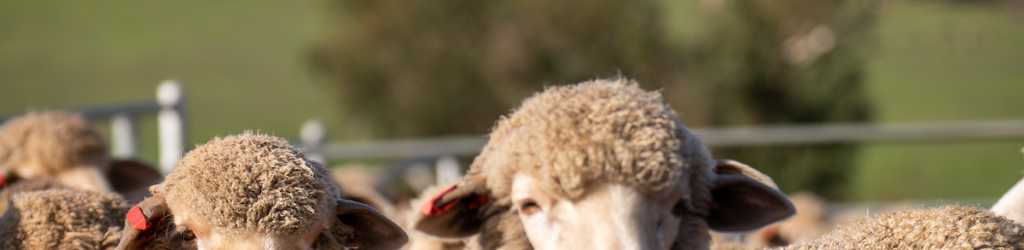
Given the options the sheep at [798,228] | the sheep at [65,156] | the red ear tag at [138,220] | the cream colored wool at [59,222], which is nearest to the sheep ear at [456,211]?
the red ear tag at [138,220]

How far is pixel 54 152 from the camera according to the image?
11.8ft

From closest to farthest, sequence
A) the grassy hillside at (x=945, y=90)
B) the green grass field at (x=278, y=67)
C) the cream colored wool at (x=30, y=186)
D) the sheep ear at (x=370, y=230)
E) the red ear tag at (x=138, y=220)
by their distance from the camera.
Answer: the red ear tag at (x=138, y=220), the sheep ear at (x=370, y=230), the cream colored wool at (x=30, y=186), the grassy hillside at (x=945, y=90), the green grass field at (x=278, y=67)

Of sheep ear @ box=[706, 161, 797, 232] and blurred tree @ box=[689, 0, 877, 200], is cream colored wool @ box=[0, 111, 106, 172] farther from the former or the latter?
blurred tree @ box=[689, 0, 877, 200]

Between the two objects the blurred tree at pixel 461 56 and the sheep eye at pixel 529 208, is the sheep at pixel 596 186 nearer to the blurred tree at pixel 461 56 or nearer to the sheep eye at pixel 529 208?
the sheep eye at pixel 529 208

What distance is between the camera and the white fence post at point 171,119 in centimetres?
607

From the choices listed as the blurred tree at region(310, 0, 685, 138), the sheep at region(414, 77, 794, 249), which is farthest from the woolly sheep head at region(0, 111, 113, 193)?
the blurred tree at region(310, 0, 685, 138)

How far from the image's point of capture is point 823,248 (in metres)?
2.29

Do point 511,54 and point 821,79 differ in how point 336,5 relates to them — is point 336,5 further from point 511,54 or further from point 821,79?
point 821,79

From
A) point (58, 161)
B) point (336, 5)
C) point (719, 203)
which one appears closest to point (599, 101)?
point (719, 203)

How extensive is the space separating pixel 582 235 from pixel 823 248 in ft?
2.78

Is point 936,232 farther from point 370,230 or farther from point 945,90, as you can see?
point 945,90

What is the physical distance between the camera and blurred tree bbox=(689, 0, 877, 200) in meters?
14.0

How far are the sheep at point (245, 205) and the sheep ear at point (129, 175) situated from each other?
6.01 ft

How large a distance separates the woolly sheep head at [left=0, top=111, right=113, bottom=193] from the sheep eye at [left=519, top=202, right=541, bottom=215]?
230cm
